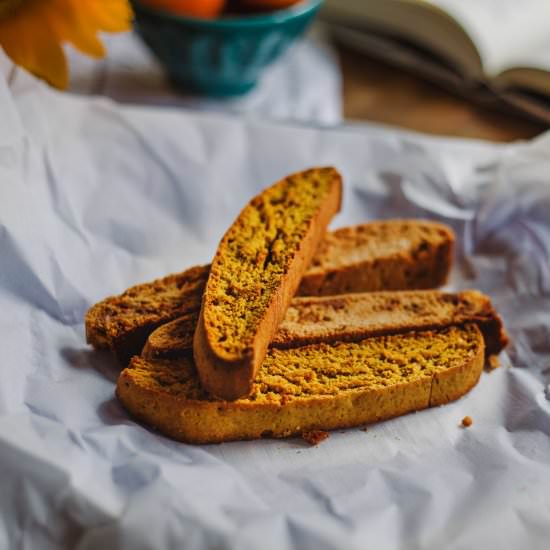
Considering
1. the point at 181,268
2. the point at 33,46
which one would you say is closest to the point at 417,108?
the point at 181,268

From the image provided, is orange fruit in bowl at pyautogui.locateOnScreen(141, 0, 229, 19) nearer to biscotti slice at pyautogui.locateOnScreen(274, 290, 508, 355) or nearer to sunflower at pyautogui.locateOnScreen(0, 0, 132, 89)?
sunflower at pyautogui.locateOnScreen(0, 0, 132, 89)

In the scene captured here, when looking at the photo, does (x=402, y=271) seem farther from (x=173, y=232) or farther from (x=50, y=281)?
(x=50, y=281)

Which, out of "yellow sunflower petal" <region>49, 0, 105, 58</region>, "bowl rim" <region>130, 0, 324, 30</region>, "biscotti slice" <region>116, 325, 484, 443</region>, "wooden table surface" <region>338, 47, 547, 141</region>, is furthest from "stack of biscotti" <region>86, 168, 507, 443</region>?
"wooden table surface" <region>338, 47, 547, 141</region>

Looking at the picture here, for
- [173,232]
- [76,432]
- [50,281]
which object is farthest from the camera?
[173,232]

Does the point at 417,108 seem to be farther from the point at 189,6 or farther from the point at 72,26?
the point at 72,26

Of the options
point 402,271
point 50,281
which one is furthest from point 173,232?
point 402,271

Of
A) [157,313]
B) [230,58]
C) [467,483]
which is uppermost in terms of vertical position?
[230,58]
